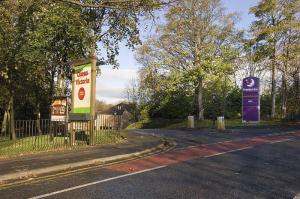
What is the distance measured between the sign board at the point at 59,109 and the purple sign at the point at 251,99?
18.8 m

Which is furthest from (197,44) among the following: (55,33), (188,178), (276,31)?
(188,178)

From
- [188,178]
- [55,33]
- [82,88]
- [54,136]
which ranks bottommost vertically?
[188,178]

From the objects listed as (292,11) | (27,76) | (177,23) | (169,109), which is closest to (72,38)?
(27,76)

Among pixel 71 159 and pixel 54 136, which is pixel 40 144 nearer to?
pixel 54 136

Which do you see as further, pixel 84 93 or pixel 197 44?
pixel 197 44

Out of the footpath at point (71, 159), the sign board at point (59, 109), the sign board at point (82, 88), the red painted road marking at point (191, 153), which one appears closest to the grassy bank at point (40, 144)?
the sign board at point (59, 109)

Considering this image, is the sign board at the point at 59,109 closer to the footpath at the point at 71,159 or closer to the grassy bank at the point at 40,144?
the grassy bank at the point at 40,144

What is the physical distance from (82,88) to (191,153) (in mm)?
5544

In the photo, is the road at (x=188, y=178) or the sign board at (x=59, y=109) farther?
the sign board at (x=59, y=109)

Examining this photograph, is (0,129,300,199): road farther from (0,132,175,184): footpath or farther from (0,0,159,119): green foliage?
(0,0,159,119): green foliage

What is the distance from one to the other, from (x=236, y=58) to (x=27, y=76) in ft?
84.0

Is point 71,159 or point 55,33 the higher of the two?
point 55,33

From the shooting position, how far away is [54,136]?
19672 millimetres

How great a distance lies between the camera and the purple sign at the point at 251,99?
116ft
